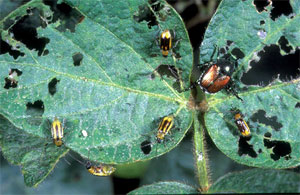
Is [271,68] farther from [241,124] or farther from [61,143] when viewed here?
[61,143]

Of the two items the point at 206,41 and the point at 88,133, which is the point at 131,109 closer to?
the point at 88,133

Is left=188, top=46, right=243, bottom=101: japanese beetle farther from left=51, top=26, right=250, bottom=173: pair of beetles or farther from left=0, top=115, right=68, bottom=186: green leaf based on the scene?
left=0, top=115, right=68, bottom=186: green leaf

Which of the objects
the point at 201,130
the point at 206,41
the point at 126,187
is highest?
the point at 206,41

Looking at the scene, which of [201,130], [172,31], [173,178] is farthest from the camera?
[173,178]

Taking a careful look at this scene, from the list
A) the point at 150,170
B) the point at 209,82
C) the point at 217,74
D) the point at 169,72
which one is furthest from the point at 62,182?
the point at 217,74

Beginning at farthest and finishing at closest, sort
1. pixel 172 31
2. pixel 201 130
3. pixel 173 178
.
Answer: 1. pixel 173 178
2. pixel 201 130
3. pixel 172 31

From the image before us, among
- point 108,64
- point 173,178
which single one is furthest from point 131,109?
point 173,178
